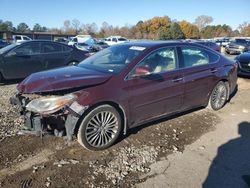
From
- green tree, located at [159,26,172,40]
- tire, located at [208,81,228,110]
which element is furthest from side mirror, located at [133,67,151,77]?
green tree, located at [159,26,172,40]

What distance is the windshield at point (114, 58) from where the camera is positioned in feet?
14.5

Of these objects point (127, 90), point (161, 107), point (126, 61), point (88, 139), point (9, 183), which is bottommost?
point (9, 183)

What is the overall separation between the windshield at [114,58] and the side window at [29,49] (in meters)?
4.47

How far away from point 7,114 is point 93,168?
2851mm

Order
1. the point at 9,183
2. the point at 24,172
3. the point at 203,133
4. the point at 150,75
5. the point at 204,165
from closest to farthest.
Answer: the point at 9,183 → the point at 24,172 → the point at 204,165 → the point at 150,75 → the point at 203,133

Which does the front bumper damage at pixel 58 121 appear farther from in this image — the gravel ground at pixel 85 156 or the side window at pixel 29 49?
the side window at pixel 29 49

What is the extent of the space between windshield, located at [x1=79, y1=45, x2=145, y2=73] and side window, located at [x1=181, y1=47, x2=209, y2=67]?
0.99 m

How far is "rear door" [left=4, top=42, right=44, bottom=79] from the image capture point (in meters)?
8.49

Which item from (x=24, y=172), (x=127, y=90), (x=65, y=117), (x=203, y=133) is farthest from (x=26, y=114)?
(x=203, y=133)

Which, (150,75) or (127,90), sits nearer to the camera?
(127,90)

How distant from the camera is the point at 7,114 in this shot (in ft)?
18.0

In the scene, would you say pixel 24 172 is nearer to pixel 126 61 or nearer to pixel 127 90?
pixel 127 90

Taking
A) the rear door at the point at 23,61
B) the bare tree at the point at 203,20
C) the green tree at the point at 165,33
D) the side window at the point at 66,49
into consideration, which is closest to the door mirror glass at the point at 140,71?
the rear door at the point at 23,61

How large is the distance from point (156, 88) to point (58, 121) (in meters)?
1.73
